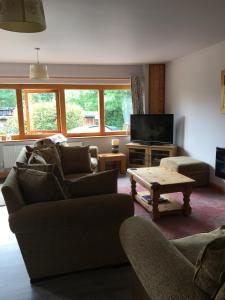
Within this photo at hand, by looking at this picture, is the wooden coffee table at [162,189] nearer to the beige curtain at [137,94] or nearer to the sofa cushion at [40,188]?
the sofa cushion at [40,188]

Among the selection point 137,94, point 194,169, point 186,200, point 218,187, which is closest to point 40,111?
point 137,94

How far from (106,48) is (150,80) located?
200cm

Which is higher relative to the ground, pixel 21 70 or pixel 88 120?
pixel 21 70

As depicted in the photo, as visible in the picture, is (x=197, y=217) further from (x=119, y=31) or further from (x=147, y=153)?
(x=119, y=31)

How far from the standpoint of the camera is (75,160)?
12.6ft

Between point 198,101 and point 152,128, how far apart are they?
3.84 feet

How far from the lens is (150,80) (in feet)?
18.7

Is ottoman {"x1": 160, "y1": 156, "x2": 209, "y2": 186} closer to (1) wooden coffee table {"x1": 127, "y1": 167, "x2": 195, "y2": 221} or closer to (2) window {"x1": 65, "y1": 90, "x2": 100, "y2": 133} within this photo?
(1) wooden coffee table {"x1": 127, "y1": 167, "x2": 195, "y2": 221}

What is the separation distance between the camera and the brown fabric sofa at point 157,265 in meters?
0.96

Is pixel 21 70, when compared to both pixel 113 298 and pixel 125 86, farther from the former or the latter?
pixel 113 298

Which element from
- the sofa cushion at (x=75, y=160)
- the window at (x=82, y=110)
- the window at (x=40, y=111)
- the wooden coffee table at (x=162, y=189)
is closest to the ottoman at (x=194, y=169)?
the wooden coffee table at (x=162, y=189)

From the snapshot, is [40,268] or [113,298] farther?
[40,268]

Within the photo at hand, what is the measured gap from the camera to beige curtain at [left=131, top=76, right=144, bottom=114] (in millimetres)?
5645

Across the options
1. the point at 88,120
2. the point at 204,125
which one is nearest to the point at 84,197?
the point at 204,125
